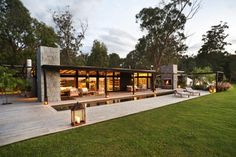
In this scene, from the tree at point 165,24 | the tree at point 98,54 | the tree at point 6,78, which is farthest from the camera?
the tree at point 98,54

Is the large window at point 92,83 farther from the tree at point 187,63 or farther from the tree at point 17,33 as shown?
the tree at point 187,63

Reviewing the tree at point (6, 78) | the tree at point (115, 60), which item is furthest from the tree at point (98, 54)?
the tree at point (6, 78)

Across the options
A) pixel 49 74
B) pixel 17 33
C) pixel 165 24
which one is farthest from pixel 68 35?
pixel 165 24

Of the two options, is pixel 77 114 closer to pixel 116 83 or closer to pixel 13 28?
pixel 116 83

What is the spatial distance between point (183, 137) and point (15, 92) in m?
18.1

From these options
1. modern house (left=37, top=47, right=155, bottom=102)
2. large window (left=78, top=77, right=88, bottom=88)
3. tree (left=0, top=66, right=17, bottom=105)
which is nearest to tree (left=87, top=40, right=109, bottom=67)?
modern house (left=37, top=47, right=155, bottom=102)

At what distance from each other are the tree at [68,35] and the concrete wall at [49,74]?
549 inches

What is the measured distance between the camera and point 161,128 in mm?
4824

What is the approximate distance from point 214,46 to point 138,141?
50.8m

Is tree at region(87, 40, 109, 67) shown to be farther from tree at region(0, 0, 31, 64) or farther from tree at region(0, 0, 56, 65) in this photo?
tree at region(0, 0, 31, 64)

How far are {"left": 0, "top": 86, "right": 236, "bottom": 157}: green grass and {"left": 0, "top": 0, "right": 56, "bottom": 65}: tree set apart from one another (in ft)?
60.6

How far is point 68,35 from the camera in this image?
2319 centimetres

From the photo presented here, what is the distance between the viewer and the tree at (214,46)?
4156 cm

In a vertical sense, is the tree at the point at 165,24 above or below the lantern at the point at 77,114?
above
